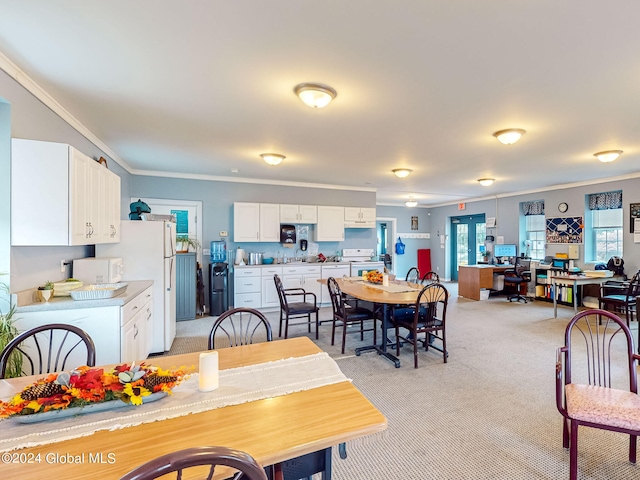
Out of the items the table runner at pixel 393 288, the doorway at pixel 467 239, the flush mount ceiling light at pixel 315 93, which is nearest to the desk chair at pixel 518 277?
the doorway at pixel 467 239

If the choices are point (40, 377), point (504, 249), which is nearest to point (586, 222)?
point (504, 249)

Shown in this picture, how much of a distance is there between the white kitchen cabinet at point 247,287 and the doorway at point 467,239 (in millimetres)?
5860

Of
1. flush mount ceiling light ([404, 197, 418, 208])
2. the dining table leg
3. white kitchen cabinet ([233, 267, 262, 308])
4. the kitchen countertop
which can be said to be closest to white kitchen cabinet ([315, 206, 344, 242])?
white kitchen cabinet ([233, 267, 262, 308])

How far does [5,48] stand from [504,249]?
894cm

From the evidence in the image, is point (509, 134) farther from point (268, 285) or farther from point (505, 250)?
point (505, 250)

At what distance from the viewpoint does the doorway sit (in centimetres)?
914

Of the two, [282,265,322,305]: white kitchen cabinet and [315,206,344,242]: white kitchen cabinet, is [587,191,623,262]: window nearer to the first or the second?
[315,206,344,242]: white kitchen cabinet

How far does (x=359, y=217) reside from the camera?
7.10 meters

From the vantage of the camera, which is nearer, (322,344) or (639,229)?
(322,344)

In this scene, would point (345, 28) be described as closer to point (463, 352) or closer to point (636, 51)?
point (636, 51)

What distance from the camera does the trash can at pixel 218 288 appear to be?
5.63 m

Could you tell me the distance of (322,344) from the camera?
417 cm

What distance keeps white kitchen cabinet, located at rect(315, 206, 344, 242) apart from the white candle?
17.5 feet

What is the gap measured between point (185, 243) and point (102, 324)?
11.2ft
